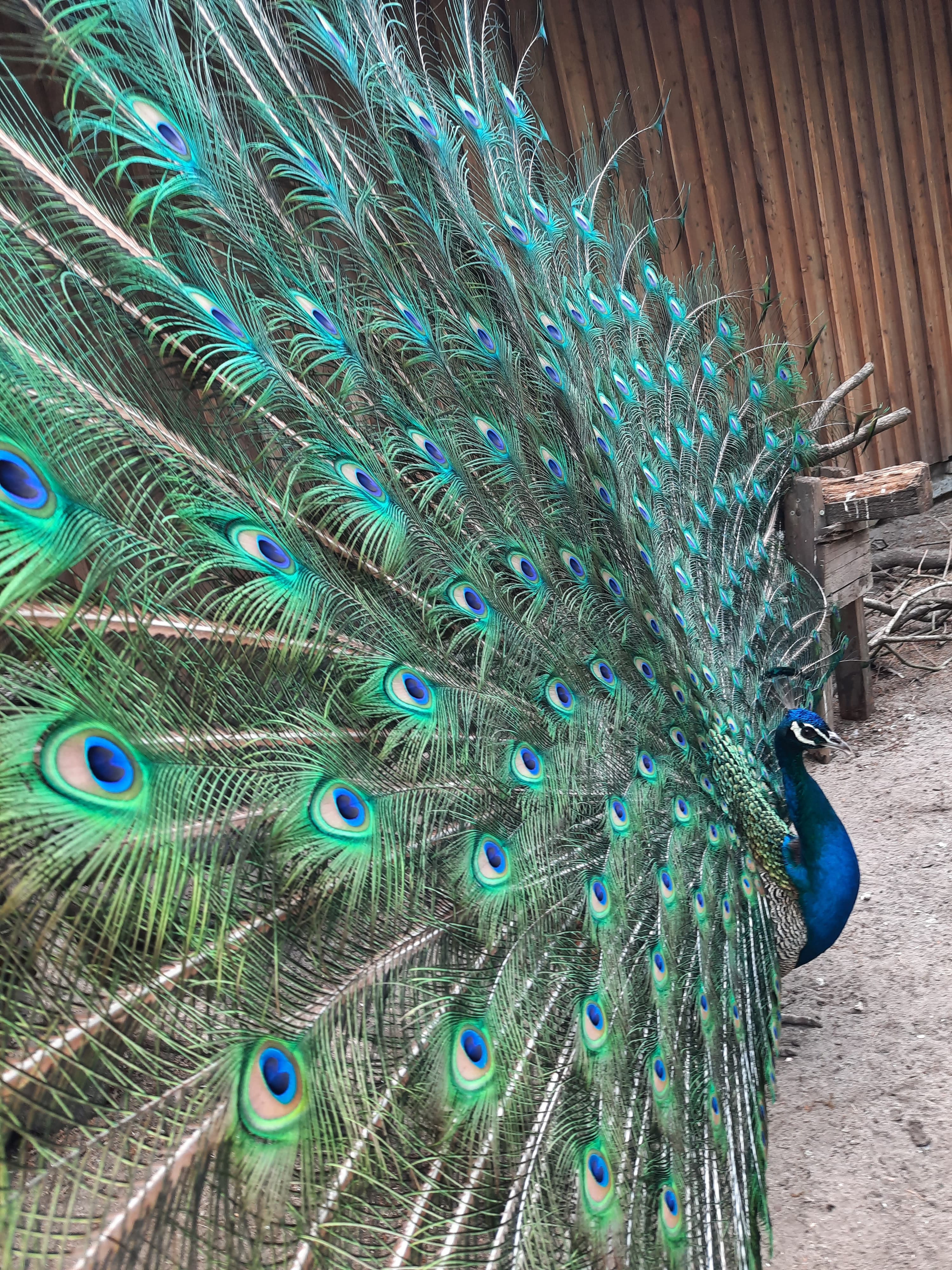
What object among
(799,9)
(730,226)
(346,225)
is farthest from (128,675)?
(799,9)

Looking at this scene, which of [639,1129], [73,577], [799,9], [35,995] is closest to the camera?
[35,995]

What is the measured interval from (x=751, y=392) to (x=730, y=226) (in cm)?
172

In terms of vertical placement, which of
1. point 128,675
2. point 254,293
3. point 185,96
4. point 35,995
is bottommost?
point 35,995

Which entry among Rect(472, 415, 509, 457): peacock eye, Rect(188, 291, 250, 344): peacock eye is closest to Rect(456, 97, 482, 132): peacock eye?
Rect(472, 415, 509, 457): peacock eye

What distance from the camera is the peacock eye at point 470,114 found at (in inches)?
96.0

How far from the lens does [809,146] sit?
5.30 meters

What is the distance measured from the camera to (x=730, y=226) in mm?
4879

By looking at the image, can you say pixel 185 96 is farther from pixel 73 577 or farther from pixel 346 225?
pixel 73 577

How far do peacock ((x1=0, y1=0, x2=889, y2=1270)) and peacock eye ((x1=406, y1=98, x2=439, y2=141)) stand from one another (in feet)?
0.09

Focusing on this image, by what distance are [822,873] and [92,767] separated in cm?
183

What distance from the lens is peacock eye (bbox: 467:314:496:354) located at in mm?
2207

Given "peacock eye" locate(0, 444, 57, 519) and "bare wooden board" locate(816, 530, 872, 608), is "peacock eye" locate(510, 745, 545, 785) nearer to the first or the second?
"peacock eye" locate(0, 444, 57, 519)

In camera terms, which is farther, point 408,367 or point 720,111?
point 720,111

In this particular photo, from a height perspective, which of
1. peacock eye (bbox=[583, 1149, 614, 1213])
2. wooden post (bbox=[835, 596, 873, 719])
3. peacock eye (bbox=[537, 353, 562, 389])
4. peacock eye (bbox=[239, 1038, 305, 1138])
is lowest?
wooden post (bbox=[835, 596, 873, 719])
